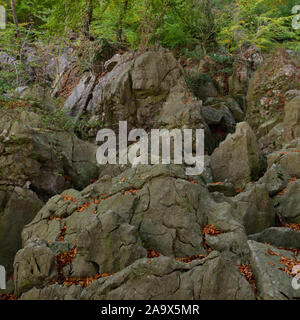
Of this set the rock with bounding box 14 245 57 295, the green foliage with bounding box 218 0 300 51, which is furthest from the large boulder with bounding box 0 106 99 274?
the green foliage with bounding box 218 0 300 51

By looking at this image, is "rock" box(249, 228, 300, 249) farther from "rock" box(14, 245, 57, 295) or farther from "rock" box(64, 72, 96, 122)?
"rock" box(64, 72, 96, 122)

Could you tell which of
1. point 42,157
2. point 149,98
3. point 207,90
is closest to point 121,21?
point 149,98

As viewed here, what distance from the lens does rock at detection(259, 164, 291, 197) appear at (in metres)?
10.8

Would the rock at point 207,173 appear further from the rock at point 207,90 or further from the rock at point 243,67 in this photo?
the rock at point 243,67

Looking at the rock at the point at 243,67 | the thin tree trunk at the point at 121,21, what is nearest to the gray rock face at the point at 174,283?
the thin tree trunk at the point at 121,21

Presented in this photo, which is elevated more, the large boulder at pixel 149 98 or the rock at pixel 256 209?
the large boulder at pixel 149 98

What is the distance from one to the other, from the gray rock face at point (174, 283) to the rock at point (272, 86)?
12859 mm

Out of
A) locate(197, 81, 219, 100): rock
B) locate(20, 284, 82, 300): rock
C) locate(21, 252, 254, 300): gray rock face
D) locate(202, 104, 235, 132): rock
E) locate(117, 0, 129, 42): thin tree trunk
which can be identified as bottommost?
locate(20, 284, 82, 300): rock

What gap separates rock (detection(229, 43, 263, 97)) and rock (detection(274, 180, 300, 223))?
1118cm

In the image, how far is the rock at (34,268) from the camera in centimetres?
664

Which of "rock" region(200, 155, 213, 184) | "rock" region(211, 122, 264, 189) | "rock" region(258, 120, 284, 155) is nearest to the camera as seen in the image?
"rock" region(200, 155, 213, 184)

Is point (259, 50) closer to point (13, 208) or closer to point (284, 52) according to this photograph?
point (284, 52)

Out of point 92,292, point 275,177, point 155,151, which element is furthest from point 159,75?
point 92,292

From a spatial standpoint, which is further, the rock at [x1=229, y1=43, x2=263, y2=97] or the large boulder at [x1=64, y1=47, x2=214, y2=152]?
the rock at [x1=229, y1=43, x2=263, y2=97]
